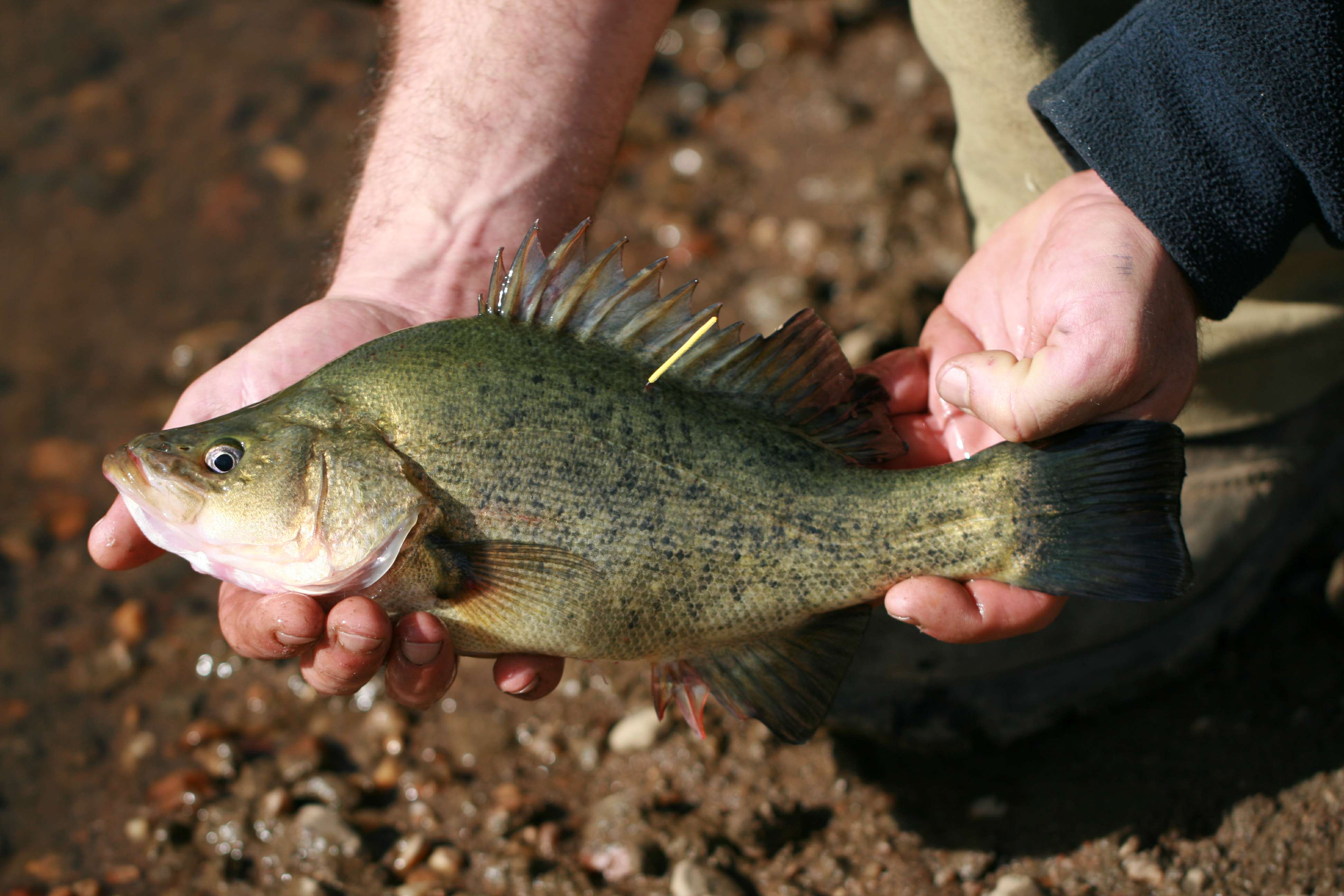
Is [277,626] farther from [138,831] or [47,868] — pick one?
[47,868]

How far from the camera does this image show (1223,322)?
12.9 feet

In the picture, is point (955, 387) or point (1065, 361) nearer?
point (1065, 361)

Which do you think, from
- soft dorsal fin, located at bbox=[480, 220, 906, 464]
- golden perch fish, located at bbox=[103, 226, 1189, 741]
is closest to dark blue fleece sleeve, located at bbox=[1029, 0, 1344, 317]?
golden perch fish, located at bbox=[103, 226, 1189, 741]

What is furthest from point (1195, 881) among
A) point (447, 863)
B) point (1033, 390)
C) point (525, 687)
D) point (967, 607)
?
point (447, 863)

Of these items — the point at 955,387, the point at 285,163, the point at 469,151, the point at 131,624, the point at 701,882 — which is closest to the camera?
the point at 955,387

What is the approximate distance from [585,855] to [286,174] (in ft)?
18.3

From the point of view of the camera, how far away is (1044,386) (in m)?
2.78

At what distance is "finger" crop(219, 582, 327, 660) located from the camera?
2.80 meters

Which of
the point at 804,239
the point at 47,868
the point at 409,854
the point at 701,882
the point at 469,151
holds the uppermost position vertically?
the point at 469,151

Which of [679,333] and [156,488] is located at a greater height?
[679,333]

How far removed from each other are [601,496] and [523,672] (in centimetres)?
70

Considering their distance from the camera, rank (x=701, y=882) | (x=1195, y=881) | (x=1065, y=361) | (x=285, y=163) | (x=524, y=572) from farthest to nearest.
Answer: (x=285, y=163), (x=701, y=882), (x=1195, y=881), (x=524, y=572), (x=1065, y=361)

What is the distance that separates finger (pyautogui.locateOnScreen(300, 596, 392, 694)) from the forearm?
4.58 feet

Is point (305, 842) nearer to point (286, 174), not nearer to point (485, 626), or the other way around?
point (485, 626)
